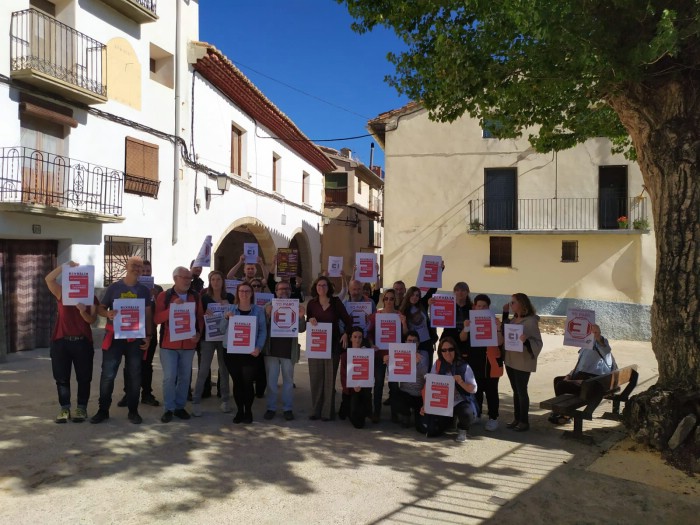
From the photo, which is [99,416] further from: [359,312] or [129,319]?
[359,312]

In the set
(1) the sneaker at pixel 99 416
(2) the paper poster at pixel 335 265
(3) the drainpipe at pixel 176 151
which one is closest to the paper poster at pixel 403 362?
(2) the paper poster at pixel 335 265

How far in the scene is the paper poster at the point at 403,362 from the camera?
18.0 feet

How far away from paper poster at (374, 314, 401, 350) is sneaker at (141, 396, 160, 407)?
265cm

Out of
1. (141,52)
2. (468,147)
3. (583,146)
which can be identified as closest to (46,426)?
(141,52)

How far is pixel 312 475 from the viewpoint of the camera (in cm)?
436

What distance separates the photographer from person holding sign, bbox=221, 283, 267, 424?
567 centimetres

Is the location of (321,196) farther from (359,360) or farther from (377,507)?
(377,507)

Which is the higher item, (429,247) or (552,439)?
(429,247)

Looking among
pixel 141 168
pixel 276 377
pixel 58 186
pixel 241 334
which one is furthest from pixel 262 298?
pixel 141 168

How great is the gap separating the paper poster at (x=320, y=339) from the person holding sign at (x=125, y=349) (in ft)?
5.50

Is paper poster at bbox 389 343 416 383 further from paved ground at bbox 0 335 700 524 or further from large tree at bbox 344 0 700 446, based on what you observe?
large tree at bbox 344 0 700 446

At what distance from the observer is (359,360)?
18.2 feet

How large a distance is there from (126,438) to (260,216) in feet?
41.0

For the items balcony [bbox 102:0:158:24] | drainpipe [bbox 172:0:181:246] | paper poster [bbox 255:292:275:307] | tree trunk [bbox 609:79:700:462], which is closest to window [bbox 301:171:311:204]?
drainpipe [bbox 172:0:181:246]
